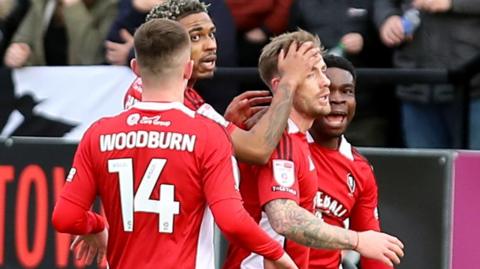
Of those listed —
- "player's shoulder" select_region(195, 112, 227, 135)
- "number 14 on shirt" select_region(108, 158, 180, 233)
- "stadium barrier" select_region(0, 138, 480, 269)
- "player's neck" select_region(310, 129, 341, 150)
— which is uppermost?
"player's shoulder" select_region(195, 112, 227, 135)

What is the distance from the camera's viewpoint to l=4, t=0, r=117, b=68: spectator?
973 centimetres

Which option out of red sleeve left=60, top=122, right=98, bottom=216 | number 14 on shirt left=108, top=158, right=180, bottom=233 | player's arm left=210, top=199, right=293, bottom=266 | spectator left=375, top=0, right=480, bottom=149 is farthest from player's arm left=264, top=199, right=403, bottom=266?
spectator left=375, top=0, right=480, bottom=149

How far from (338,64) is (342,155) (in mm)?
461

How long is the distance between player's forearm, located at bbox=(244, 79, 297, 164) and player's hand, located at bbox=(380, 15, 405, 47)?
270 centimetres

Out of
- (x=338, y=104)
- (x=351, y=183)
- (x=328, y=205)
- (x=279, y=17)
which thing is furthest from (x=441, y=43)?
(x=328, y=205)

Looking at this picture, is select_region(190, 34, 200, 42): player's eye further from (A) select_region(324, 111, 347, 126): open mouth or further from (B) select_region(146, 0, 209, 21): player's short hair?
(A) select_region(324, 111, 347, 126): open mouth

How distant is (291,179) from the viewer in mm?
6105

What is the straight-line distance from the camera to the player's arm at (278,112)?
6.11m

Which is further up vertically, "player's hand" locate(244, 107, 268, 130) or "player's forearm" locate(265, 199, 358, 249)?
"player's hand" locate(244, 107, 268, 130)

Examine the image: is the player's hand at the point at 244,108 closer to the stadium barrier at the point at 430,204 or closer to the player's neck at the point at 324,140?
the player's neck at the point at 324,140

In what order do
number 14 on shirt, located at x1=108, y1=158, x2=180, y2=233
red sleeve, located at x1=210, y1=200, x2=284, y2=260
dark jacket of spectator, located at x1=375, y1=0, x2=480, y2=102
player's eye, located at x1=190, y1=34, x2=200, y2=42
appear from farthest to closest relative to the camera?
dark jacket of spectator, located at x1=375, y1=0, x2=480, y2=102, player's eye, located at x1=190, y1=34, x2=200, y2=42, number 14 on shirt, located at x1=108, y1=158, x2=180, y2=233, red sleeve, located at x1=210, y1=200, x2=284, y2=260

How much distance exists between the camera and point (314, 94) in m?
6.33

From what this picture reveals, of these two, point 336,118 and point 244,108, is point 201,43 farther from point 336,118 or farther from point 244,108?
point 336,118

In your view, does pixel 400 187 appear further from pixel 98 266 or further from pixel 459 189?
pixel 98 266
